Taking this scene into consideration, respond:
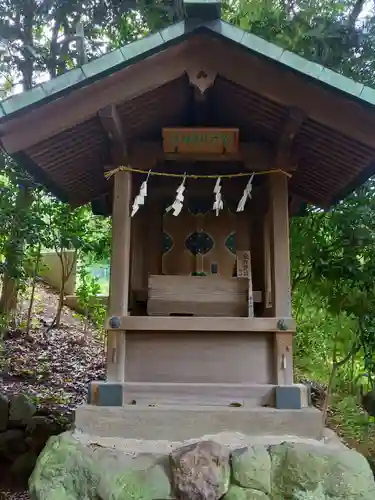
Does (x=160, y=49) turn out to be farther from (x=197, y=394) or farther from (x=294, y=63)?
(x=197, y=394)

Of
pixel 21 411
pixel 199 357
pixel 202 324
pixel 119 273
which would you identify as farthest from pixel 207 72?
pixel 21 411

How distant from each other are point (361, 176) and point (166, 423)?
8.11ft

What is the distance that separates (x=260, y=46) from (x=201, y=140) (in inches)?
32.9

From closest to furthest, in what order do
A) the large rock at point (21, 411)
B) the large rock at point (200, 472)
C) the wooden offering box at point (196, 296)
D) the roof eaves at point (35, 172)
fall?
the large rock at point (200, 472) → the roof eaves at point (35, 172) → the wooden offering box at point (196, 296) → the large rock at point (21, 411)

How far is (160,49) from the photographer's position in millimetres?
3277

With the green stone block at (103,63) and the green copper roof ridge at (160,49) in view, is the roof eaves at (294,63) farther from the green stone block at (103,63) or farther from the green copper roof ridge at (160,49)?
the green stone block at (103,63)

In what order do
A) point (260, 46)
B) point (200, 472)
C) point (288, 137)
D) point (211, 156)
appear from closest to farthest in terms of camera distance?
1. point (200, 472)
2. point (260, 46)
3. point (288, 137)
4. point (211, 156)

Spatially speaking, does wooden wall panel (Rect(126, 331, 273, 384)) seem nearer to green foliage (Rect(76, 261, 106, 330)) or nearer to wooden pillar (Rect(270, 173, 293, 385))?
wooden pillar (Rect(270, 173, 293, 385))

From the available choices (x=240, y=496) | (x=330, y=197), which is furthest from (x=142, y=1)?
(x=240, y=496)

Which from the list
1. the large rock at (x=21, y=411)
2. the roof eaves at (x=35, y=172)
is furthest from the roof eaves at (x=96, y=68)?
the large rock at (x=21, y=411)

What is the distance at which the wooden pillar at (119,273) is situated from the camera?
11.6 feet

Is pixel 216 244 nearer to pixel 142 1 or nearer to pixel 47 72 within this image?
pixel 142 1

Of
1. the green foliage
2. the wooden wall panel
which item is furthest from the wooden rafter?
the green foliage

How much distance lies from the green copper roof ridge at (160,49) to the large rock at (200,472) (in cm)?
248
